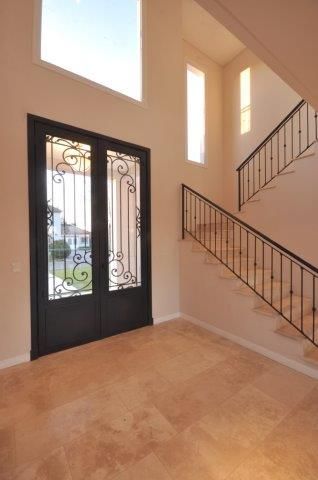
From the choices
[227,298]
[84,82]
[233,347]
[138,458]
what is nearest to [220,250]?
[227,298]

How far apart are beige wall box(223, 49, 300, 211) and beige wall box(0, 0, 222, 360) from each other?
2.41ft

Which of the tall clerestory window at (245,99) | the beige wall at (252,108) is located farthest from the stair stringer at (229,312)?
the tall clerestory window at (245,99)

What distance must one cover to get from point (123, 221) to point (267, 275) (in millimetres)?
2463

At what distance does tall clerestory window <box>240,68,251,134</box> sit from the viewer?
5234mm

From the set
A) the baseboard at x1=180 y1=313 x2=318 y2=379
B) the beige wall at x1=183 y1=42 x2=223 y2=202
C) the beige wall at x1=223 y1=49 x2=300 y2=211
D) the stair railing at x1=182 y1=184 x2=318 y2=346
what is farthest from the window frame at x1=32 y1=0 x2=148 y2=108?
the baseboard at x1=180 y1=313 x2=318 y2=379

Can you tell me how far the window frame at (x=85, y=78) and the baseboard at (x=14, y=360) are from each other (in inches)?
139

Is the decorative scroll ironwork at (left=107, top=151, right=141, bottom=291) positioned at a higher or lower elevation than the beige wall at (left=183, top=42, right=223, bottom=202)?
lower

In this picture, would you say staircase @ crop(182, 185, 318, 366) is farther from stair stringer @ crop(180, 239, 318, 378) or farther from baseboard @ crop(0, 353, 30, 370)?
baseboard @ crop(0, 353, 30, 370)

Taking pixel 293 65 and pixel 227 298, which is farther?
pixel 227 298

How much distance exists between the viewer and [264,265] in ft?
13.0

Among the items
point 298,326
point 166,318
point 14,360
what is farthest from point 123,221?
point 298,326

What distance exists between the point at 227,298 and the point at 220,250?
31.7 inches

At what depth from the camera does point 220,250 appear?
3.84 m

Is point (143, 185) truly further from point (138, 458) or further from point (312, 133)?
point (138, 458)
